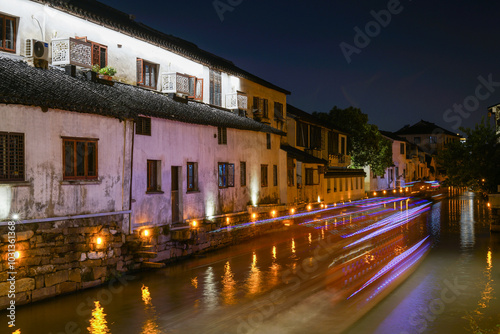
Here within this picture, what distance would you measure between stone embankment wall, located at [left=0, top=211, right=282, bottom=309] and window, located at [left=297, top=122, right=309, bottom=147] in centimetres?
2564

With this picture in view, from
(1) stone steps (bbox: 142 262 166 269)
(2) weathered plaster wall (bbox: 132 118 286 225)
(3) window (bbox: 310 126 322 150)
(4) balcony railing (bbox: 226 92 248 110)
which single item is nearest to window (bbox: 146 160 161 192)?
(2) weathered plaster wall (bbox: 132 118 286 225)

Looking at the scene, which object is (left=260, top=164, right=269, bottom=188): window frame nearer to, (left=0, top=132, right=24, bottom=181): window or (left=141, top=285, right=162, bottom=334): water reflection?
(left=141, top=285, right=162, bottom=334): water reflection

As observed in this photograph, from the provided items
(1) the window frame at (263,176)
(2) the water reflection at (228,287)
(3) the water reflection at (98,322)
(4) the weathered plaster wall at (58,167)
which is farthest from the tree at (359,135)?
(3) the water reflection at (98,322)

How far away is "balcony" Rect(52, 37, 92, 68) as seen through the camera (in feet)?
58.9

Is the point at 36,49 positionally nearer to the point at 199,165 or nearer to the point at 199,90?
the point at 199,165

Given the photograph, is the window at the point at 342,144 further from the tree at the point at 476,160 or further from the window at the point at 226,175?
the window at the point at 226,175

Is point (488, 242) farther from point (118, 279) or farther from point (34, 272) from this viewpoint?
point (34, 272)

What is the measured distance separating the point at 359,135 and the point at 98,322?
51334 millimetres

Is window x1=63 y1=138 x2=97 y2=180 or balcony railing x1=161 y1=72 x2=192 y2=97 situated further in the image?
balcony railing x1=161 y1=72 x2=192 y2=97

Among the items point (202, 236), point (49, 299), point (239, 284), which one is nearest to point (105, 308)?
point (49, 299)

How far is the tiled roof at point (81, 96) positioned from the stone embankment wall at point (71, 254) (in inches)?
152

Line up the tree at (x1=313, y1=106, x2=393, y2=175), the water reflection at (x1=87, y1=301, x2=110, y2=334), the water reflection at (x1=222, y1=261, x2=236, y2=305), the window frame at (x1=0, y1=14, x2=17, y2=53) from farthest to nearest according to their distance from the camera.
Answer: the tree at (x1=313, y1=106, x2=393, y2=175) < the window frame at (x1=0, y1=14, x2=17, y2=53) < the water reflection at (x1=222, y1=261, x2=236, y2=305) < the water reflection at (x1=87, y1=301, x2=110, y2=334)

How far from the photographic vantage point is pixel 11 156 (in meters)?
14.3

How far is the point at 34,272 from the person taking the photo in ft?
46.8
